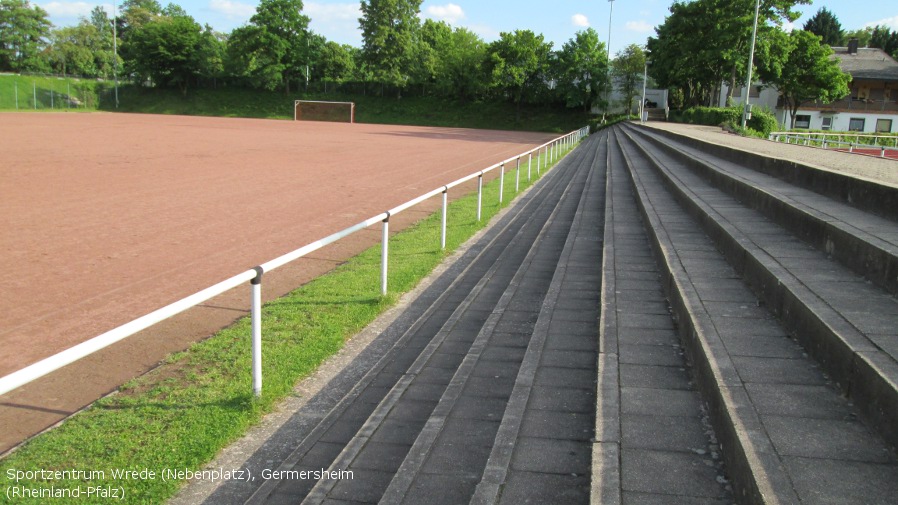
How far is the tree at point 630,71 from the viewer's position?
7119cm

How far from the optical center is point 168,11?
15362 cm

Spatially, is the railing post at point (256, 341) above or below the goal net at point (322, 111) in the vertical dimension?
below

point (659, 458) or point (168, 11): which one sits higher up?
point (168, 11)

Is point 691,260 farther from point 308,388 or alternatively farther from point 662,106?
point 662,106

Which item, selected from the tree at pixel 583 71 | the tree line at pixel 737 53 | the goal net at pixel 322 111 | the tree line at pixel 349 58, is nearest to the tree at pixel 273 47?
the tree line at pixel 349 58

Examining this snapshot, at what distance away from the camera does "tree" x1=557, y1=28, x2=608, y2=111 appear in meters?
74.2

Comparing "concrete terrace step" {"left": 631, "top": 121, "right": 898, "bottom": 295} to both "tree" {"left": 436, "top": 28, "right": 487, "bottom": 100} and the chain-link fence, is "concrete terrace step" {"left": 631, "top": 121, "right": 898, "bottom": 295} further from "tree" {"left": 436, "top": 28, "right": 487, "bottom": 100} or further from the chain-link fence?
the chain-link fence

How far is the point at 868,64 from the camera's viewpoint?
217 feet

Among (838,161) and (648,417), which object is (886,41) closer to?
(838,161)

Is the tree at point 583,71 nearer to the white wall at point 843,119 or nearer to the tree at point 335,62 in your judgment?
the white wall at point 843,119

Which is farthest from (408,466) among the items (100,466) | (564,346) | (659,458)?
(564,346)

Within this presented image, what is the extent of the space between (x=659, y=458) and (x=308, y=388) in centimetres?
265

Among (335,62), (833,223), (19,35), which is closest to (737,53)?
(833,223)

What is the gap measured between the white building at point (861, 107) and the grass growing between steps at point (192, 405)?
62.1 meters
